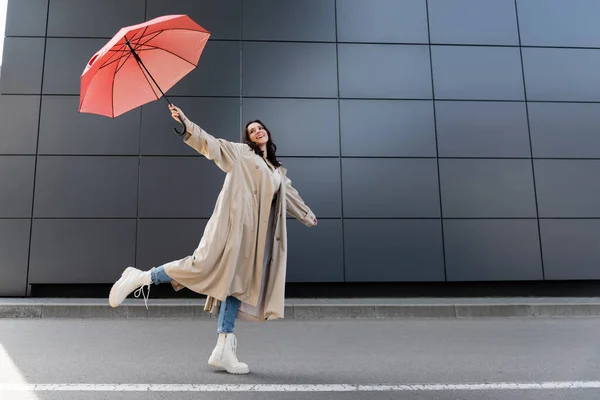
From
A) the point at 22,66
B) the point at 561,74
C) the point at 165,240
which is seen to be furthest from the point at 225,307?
the point at 561,74

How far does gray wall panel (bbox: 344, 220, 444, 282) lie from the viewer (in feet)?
25.7

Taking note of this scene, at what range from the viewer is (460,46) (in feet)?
28.4

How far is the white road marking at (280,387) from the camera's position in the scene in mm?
2699

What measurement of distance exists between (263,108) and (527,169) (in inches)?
211

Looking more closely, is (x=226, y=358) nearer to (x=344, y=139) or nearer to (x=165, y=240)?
(x=165, y=240)

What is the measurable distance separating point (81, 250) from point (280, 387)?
614cm

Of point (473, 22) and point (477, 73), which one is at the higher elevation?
point (473, 22)

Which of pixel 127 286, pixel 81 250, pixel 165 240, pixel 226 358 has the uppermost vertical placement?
pixel 165 240

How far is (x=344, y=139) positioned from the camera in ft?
26.9

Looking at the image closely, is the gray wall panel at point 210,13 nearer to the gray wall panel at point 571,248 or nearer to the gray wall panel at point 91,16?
the gray wall panel at point 91,16

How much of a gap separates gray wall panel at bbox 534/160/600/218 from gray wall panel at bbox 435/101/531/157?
557 mm

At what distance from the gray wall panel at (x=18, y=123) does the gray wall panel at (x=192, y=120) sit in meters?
2.02

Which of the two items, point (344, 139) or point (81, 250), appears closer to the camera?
point (81, 250)

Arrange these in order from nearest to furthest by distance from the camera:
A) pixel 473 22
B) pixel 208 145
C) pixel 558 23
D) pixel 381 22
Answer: pixel 208 145 → pixel 381 22 → pixel 473 22 → pixel 558 23
